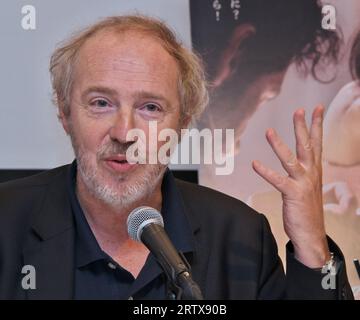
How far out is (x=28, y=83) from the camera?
5.56 feet

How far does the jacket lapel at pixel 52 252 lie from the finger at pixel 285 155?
0.45 meters

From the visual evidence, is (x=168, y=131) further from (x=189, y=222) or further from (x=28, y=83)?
(x=28, y=83)

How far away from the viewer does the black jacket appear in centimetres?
137

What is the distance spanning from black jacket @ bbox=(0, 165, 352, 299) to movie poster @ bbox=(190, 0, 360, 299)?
23 cm

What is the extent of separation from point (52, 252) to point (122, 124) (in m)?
0.30

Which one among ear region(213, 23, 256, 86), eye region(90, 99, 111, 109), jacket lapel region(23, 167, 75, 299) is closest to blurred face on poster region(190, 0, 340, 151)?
ear region(213, 23, 256, 86)

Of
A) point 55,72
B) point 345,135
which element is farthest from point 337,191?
point 55,72

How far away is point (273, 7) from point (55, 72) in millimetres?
620

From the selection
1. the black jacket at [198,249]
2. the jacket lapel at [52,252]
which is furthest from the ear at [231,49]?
the jacket lapel at [52,252]

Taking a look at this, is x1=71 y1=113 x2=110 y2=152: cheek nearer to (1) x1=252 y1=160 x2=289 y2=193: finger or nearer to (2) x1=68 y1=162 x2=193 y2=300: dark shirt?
(2) x1=68 y1=162 x2=193 y2=300: dark shirt

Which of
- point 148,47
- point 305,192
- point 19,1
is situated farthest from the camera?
point 19,1

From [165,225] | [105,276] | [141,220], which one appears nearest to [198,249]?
[165,225]

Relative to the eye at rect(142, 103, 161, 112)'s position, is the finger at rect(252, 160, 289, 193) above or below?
below

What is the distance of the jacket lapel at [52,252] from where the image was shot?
1.37 m
